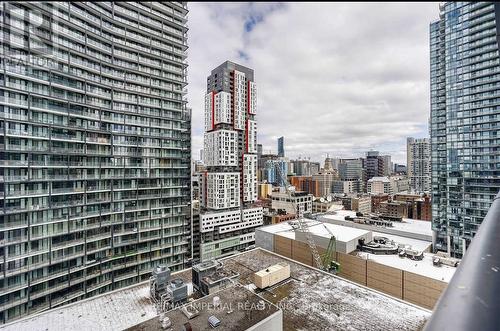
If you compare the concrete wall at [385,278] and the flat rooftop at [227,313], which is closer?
the flat rooftop at [227,313]

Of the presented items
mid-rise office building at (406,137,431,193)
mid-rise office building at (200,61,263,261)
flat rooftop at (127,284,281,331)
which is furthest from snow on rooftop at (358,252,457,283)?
mid-rise office building at (406,137,431,193)

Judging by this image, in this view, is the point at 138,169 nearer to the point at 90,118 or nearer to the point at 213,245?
the point at 90,118

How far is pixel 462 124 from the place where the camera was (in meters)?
44.1

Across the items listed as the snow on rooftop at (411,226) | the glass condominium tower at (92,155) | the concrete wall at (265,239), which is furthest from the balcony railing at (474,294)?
the snow on rooftop at (411,226)

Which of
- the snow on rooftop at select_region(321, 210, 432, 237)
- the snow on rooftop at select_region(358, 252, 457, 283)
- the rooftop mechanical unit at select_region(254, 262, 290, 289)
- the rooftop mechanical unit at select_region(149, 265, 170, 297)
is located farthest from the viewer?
the snow on rooftop at select_region(321, 210, 432, 237)

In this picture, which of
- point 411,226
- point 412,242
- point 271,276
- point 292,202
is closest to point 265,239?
point 271,276

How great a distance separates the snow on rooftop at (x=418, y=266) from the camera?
28094 mm

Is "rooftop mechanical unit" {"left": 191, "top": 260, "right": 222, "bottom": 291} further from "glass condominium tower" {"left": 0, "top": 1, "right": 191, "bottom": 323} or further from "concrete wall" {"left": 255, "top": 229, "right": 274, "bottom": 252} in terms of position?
"concrete wall" {"left": 255, "top": 229, "right": 274, "bottom": 252}

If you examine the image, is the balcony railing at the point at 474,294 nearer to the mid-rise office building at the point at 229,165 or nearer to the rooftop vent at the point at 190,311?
the rooftop vent at the point at 190,311

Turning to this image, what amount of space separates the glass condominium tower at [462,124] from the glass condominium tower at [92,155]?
50.0 m

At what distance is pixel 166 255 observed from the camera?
40062 mm

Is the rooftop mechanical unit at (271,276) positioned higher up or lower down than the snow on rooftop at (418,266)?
higher up

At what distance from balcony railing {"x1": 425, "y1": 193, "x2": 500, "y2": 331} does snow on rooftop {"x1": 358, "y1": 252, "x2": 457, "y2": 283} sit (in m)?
32.9

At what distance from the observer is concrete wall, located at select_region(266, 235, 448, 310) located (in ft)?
89.0
